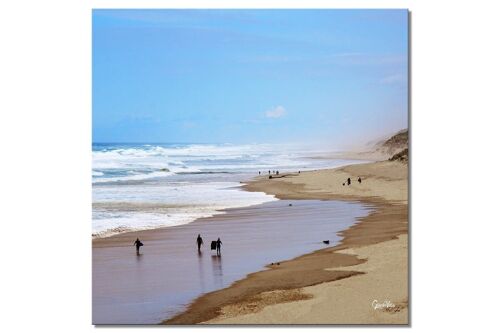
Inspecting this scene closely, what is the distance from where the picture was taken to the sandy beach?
6.51 metres

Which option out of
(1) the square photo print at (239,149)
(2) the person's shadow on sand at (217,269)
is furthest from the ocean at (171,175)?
(2) the person's shadow on sand at (217,269)

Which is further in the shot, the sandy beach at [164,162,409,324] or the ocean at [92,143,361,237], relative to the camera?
the ocean at [92,143,361,237]

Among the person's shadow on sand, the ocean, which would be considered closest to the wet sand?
the person's shadow on sand

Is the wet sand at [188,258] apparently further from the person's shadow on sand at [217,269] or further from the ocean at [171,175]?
the ocean at [171,175]

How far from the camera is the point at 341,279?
6.75 metres

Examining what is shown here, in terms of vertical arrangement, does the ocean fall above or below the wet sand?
above

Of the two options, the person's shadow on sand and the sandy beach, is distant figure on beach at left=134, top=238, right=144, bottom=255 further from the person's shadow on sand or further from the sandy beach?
the sandy beach

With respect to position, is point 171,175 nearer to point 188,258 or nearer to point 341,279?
point 188,258

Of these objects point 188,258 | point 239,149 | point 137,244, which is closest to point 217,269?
point 188,258

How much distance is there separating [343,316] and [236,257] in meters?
1.10

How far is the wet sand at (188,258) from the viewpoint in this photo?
6.62 meters

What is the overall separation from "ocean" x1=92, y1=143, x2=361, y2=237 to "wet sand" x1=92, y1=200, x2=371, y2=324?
0.43 ft

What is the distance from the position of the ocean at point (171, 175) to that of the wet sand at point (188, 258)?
0.43 ft
